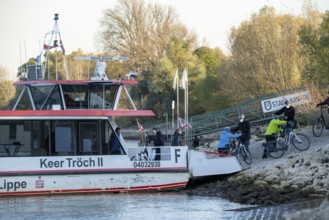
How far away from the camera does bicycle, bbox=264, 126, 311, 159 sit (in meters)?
25.1

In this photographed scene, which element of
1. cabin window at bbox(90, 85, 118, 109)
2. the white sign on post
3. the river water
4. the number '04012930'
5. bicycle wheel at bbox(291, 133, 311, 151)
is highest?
the white sign on post

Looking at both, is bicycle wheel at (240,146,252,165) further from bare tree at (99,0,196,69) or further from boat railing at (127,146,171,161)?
bare tree at (99,0,196,69)

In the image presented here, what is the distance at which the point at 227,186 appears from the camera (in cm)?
2311

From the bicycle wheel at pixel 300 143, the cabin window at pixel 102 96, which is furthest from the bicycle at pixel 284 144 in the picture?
the cabin window at pixel 102 96

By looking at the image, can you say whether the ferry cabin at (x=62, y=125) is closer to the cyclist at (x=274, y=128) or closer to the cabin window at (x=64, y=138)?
the cabin window at (x=64, y=138)

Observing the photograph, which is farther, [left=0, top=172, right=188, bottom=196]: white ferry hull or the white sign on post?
the white sign on post

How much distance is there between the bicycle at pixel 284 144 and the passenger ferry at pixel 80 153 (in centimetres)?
197

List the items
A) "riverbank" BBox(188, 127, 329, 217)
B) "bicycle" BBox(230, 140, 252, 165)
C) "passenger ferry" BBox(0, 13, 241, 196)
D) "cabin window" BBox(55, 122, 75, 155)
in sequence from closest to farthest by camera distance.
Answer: "riverbank" BBox(188, 127, 329, 217)
"passenger ferry" BBox(0, 13, 241, 196)
"cabin window" BBox(55, 122, 75, 155)
"bicycle" BBox(230, 140, 252, 165)

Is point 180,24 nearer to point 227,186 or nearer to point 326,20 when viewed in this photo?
point 326,20

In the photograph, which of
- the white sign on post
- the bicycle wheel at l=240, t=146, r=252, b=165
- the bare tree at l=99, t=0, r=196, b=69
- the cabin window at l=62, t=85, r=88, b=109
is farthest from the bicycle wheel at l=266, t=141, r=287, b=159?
the bare tree at l=99, t=0, r=196, b=69

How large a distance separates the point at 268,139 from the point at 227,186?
302 cm

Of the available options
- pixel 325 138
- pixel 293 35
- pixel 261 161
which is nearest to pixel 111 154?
pixel 261 161

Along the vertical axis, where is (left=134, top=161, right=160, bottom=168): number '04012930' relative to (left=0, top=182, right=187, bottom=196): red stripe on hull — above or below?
above

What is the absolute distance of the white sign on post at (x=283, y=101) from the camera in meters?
35.0
